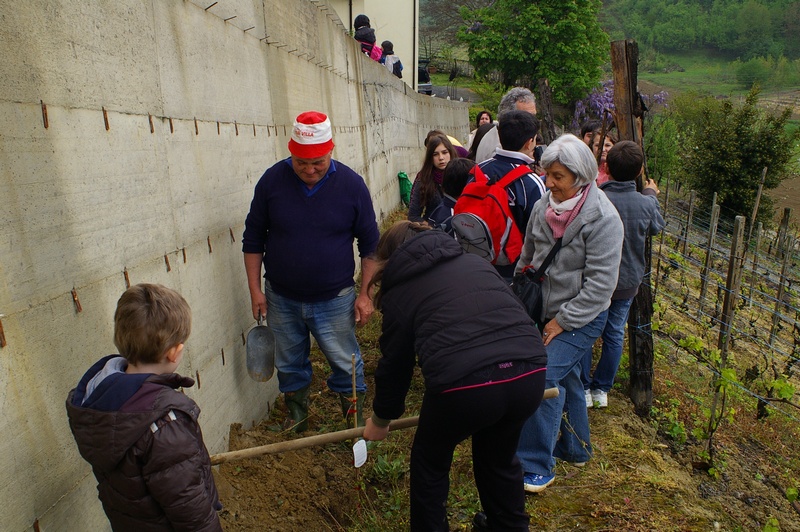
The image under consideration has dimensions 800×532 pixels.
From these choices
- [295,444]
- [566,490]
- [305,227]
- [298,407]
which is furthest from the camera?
[298,407]

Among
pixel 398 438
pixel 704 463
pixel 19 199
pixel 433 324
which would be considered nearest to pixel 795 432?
pixel 704 463

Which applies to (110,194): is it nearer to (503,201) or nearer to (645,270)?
(503,201)

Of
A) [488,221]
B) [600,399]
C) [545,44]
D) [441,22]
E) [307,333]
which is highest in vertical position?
[441,22]

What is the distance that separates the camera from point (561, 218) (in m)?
2.95

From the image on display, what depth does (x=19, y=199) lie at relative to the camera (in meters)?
1.81

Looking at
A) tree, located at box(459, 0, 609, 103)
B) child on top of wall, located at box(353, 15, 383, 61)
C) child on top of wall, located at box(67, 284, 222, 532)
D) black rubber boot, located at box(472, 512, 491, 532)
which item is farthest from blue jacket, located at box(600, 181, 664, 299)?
tree, located at box(459, 0, 609, 103)

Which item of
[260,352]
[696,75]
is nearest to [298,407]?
[260,352]

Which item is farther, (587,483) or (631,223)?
(631,223)

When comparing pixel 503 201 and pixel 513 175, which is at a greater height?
pixel 513 175

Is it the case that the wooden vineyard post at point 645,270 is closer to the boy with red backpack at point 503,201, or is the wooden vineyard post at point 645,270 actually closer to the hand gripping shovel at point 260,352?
the boy with red backpack at point 503,201

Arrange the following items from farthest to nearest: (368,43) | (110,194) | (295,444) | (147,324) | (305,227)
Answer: (368,43) → (305,227) → (295,444) → (110,194) → (147,324)

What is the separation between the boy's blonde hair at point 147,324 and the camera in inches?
70.7

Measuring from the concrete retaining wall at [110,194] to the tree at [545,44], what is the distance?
28.3 m

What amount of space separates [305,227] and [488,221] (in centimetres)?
102
